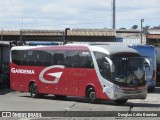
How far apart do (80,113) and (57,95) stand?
8543 millimetres

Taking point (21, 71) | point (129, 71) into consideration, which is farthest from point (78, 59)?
point (21, 71)

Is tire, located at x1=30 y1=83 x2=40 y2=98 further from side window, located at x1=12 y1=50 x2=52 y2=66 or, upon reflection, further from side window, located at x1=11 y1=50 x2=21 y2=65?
side window, located at x1=11 y1=50 x2=21 y2=65

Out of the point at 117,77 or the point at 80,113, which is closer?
the point at 80,113

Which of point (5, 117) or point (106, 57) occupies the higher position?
point (106, 57)

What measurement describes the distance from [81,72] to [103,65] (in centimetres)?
175

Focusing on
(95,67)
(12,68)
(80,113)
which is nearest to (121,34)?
(12,68)

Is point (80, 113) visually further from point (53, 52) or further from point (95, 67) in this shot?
point (53, 52)

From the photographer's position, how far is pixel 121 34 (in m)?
65.8

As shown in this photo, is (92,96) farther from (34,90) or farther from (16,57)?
(16,57)

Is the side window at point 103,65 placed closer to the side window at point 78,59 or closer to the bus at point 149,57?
the side window at point 78,59

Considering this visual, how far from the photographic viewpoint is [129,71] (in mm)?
22922

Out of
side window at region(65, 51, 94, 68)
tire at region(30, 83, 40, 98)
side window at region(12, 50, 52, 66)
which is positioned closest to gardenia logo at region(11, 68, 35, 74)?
side window at region(12, 50, 52, 66)

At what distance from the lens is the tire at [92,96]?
23.4 meters

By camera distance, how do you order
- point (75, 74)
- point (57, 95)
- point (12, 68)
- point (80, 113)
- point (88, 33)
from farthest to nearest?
1. point (88, 33)
2. point (12, 68)
3. point (57, 95)
4. point (75, 74)
5. point (80, 113)
